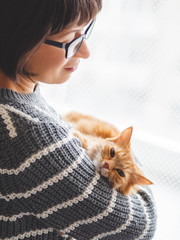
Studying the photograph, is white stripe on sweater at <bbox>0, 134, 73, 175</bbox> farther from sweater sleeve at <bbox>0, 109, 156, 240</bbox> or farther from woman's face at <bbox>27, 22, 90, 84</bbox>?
woman's face at <bbox>27, 22, 90, 84</bbox>

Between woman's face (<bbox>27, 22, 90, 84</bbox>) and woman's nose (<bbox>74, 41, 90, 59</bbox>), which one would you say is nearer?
woman's face (<bbox>27, 22, 90, 84</bbox>)

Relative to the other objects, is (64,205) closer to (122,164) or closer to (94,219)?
(94,219)

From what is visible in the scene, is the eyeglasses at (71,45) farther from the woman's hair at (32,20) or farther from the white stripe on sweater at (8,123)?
the white stripe on sweater at (8,123)

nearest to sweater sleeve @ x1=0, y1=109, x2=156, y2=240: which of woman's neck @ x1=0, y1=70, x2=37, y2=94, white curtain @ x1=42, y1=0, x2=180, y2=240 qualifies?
woman's neck @ x1=0, y1=70, x2=37, y2=94

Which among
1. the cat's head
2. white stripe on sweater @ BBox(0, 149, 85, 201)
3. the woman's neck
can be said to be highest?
the woman's neck

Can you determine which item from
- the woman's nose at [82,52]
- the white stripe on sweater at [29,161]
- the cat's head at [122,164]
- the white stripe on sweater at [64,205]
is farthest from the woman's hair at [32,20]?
the cat's head at [122,164]

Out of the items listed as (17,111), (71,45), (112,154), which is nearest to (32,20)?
(71,45)

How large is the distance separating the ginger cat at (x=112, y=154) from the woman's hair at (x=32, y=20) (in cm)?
42

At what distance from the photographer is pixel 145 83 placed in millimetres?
1320

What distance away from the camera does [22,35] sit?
2.15 ft

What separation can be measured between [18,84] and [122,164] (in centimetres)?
56

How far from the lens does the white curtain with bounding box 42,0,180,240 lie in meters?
1.22

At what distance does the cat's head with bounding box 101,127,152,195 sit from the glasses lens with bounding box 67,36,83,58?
0.44 meters

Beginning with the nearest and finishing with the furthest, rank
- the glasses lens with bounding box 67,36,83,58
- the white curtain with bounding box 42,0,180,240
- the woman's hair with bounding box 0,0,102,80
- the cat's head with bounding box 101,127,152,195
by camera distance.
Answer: the woman's hair with bounding box 0,0,102,80
the glasses lens with bounding box 67,36,83,58
the cat's head with bounding box 101,127,152,195
the white curtain with bounding box 42,0,180,240
